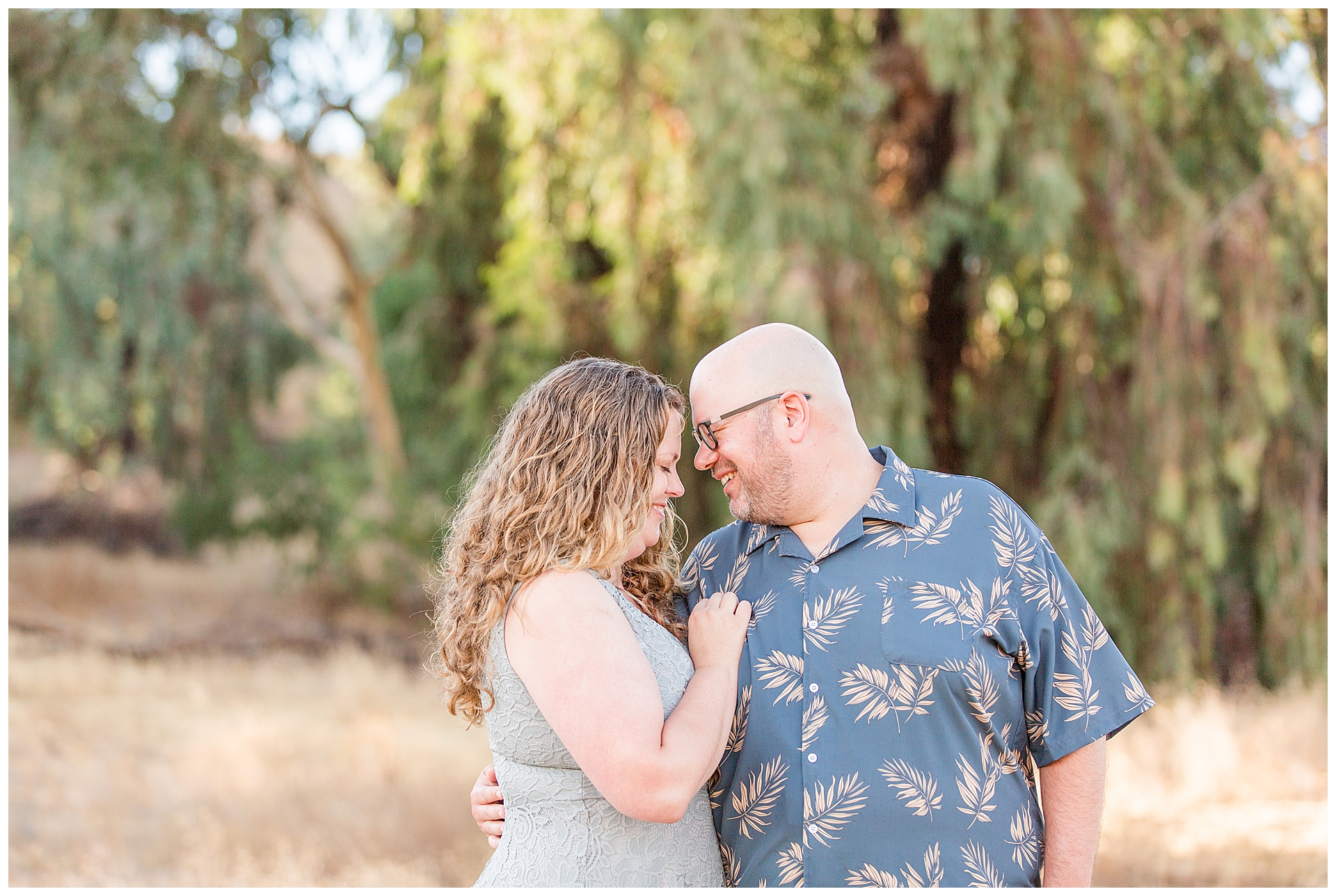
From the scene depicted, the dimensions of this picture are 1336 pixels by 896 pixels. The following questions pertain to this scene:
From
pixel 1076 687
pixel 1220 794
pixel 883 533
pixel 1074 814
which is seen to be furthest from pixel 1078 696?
pixel 1220 794

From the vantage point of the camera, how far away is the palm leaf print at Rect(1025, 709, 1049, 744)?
1.97 m

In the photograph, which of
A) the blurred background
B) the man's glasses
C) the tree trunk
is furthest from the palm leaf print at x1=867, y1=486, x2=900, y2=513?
the tree trunk

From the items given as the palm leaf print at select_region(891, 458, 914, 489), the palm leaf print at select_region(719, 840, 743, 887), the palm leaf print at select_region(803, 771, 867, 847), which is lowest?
the palm leaf print at select_region(719, 840, 743, 887)

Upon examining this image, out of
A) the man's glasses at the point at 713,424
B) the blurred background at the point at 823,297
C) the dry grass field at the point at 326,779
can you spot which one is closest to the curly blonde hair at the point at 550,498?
the man's glasses at the point at 713,424

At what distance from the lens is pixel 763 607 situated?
2.05 metres

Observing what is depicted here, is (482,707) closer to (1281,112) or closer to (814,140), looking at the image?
(814,140)

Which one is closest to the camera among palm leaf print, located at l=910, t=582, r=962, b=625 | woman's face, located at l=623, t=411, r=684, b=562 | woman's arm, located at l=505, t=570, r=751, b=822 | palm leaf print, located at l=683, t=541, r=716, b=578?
woman's arm, located at l=505, t=570, r=751, b=822

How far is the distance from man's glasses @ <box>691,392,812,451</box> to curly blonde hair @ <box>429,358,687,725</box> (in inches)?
8.7

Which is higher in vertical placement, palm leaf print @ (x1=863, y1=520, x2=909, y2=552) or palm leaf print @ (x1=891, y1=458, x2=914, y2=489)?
palm leaf print @ (x1=891, y1=458, x2=914, y2=489)

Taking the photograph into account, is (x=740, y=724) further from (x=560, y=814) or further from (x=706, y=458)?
(x=706, y=458)

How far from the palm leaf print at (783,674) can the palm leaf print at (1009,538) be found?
441mm

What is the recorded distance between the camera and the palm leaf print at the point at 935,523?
2025 mm

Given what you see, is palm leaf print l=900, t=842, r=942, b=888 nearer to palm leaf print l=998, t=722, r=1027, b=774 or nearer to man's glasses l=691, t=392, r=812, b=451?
palm leaf print l=998, t=722, r=1027, b=774

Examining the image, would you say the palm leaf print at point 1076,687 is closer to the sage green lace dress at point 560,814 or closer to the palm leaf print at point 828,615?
the palm leaf print at point 828,615
